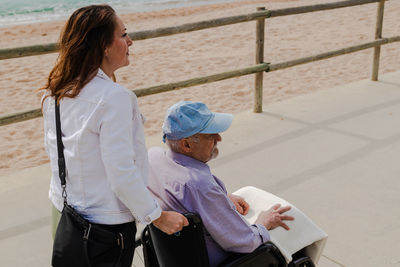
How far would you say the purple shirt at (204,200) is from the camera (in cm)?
171

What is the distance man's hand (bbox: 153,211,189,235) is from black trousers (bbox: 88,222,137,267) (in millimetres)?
102

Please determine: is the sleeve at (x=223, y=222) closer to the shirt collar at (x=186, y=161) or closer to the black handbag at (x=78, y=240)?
the shirt collar at (x=186, y=161)

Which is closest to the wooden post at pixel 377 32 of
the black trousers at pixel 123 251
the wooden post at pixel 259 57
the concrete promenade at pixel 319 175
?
the concrete promenade at pixel 319 175

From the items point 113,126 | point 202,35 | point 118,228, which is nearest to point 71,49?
point 113,126

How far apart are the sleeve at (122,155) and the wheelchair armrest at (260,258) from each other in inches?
16.4

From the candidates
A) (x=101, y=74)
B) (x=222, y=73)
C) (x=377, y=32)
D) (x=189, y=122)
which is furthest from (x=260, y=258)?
(x=377, y=32)

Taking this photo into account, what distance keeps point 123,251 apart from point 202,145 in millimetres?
447

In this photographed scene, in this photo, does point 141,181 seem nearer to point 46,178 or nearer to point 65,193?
point 65,193

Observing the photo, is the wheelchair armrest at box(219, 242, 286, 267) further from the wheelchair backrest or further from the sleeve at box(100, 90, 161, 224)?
the sleeve at box(100, 90, 161, 224)

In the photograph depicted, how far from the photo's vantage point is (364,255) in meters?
2.59

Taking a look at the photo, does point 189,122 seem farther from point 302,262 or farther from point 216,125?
point 302,262

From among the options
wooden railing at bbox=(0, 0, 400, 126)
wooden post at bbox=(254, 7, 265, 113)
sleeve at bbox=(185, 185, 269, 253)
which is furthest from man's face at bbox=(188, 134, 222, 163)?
wooden post at bbox=(254, 7, 265, 113)

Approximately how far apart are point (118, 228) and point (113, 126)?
35 cm

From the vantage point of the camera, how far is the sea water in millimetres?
25828
